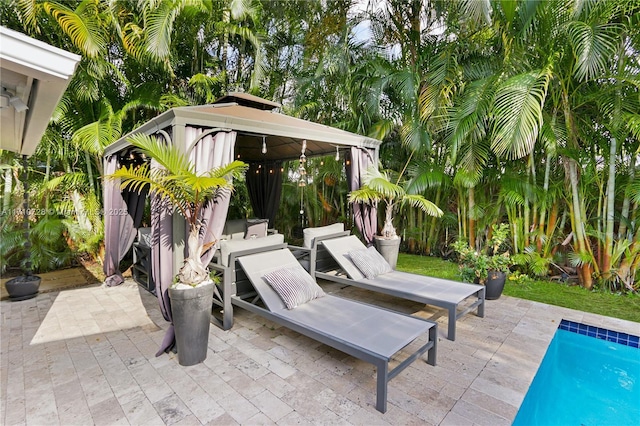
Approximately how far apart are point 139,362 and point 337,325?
199 cm

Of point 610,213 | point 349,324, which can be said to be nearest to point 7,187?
point 349,324

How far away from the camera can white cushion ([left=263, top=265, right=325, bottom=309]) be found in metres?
3.63

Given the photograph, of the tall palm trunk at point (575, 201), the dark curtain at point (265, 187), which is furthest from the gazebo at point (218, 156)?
the tall palm trunk at point (575, 201)

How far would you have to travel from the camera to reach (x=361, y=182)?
599 centimetres

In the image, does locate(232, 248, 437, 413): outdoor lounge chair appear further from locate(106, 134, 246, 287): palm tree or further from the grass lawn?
the grass lawn

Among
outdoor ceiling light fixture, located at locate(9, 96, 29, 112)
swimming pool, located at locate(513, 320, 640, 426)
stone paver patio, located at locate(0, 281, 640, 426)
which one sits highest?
outdoor ceiling light fixture, located at locate(9, 96, 29, 112)

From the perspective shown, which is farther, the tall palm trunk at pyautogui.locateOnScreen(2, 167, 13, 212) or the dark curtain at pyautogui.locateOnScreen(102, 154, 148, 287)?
the tall palm trunk at pyautogui.locateOnScreen(2, 167, 13, 212)

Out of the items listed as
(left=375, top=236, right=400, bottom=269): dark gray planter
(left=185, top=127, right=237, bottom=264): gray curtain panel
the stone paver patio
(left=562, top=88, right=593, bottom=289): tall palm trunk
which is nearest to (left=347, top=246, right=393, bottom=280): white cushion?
(left=375, top=236, right=400, bottom=269): dark gray planter

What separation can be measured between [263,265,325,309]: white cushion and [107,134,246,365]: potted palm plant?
32.3 inches

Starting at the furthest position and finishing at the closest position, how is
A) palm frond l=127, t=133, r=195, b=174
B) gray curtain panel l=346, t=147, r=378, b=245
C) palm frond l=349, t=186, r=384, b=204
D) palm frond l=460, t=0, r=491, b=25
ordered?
gray curtain panel l=346, t=147, r=378, b=245 → palm frond l=349, t=186, r=384, b=204 → palm frond l=460, t=0, r=491, b=25 → palm frond l=127, t=133, r=195, b=174

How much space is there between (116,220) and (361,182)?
4403 millimetres

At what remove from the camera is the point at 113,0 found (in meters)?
5.82

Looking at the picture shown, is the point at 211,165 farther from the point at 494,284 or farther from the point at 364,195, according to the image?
the point at 494,284

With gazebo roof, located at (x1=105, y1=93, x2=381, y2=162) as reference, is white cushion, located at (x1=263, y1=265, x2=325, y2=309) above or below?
below
